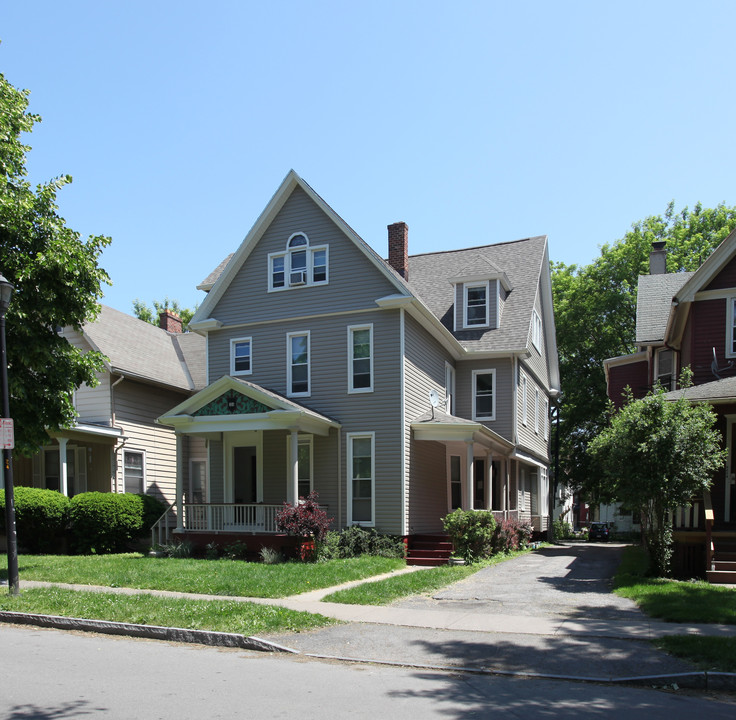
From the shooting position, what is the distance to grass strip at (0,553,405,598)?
13281 mm

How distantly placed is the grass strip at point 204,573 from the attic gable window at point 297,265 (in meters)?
8.14

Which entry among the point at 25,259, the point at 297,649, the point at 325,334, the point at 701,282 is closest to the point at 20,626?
the point at 297,649

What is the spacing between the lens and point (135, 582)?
550 inches

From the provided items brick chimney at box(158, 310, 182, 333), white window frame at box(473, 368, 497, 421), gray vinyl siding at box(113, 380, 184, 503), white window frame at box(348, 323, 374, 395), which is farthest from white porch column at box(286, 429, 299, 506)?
brick chimney at box(158, 310, 182, 333)

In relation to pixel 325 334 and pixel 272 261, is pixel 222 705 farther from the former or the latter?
pixel 272 261

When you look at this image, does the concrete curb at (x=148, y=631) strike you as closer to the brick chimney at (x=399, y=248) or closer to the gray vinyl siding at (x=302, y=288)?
the gray vinyl siding at (x=302, y=288)

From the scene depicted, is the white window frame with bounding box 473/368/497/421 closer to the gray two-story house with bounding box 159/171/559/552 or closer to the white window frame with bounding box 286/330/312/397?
the gray two-story house with bounding box 159/171/559/552

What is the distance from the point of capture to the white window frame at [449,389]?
2439 centimetres

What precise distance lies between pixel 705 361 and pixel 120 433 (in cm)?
1720

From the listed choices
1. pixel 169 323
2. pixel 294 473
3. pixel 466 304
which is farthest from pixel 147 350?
pixel 466 304

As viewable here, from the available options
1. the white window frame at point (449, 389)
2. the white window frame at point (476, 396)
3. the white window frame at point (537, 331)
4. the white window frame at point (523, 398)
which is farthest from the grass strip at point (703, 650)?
the white window frame at point (537, 331)

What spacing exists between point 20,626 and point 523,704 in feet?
24.8

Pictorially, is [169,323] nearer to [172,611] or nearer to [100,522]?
[100,522]

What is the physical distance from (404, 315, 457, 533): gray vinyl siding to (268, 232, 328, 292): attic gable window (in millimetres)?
3120
